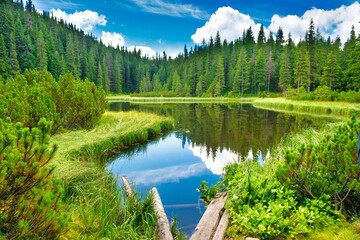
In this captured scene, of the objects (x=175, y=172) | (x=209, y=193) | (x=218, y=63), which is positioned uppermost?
(x=218, y=63)

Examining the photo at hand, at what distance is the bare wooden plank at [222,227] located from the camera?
3.13 metres

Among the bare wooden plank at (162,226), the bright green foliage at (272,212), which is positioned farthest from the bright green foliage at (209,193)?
the bare wooden plank at (162,226)

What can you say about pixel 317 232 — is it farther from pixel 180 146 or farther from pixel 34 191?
pixel 180 146

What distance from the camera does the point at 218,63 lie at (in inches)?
2960

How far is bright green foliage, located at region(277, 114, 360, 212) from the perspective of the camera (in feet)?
11.1

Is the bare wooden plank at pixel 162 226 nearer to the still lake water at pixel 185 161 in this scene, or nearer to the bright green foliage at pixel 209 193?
the still lake water at pixel 185 161

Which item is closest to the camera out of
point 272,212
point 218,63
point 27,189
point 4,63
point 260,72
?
point 27,189

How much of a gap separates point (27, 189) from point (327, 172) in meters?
4.74

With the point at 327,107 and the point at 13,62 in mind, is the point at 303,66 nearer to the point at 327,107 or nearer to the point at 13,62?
the point at 327,107

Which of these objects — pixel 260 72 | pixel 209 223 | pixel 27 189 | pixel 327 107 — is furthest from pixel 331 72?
pixel 27 189

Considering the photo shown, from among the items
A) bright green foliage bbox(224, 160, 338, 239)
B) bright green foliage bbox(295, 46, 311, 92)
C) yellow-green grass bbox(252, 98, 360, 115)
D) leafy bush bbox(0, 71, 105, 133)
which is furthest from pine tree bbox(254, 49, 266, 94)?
bright green foliage bbox(224, 160, 338, 239)

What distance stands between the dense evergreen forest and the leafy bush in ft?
138

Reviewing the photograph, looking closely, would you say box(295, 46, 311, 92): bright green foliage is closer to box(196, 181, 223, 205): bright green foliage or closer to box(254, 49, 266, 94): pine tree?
box(254, 49, 266, 94): pine tree

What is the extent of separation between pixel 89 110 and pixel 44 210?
8.02 metres
